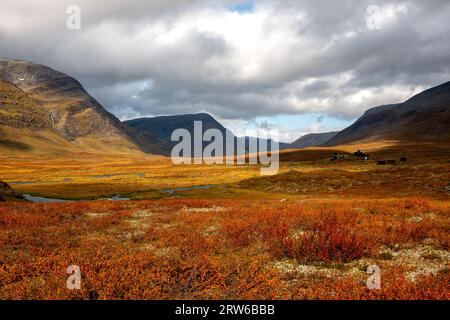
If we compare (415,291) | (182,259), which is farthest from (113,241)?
(415,291)

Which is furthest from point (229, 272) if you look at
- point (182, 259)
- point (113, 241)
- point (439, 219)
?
point (439, 219)

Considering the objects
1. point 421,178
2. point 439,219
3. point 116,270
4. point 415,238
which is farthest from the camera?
point 421,178

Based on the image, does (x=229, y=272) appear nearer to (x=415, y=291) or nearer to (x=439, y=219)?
(x=415, y=291)

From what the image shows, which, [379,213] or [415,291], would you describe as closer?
[415,291]

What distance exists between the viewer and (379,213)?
2508cm

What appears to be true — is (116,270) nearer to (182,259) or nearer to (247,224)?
(182,259)

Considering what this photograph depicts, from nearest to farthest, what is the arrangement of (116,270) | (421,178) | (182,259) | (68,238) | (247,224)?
(116,270) < (182,259) < (68,238) < (247,224) < (421,178)

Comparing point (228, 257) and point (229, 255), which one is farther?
point (229, 255)

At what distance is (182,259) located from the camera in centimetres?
1397

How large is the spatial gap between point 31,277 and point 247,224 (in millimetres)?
12001

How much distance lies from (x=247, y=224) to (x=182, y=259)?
7.32 meters
